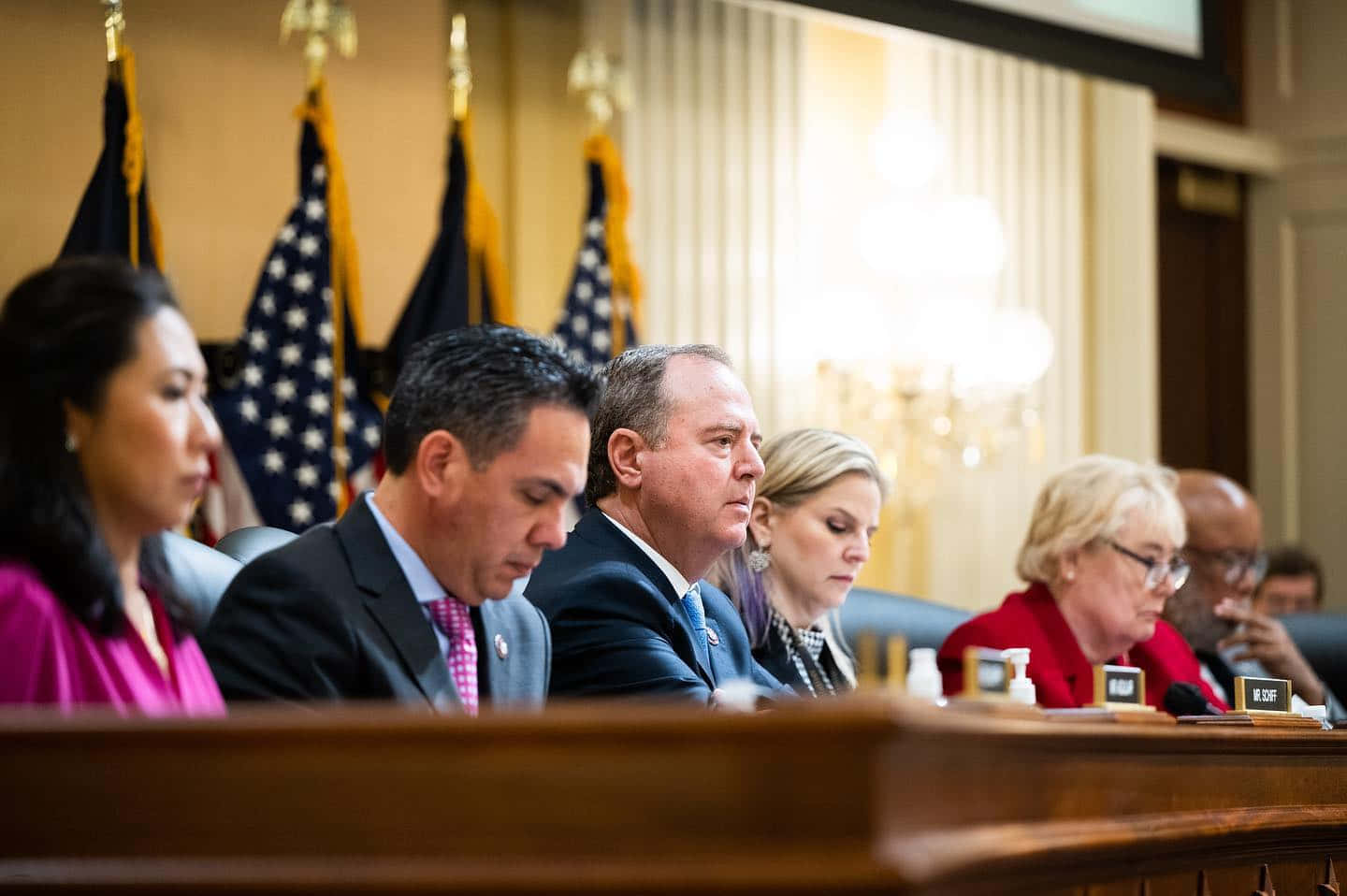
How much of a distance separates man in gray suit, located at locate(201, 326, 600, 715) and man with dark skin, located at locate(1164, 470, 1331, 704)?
3.14 meters

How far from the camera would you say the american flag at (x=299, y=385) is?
610 cm

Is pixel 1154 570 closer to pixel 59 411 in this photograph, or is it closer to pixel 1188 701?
pixel 1188 701

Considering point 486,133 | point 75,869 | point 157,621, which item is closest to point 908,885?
point 75,869

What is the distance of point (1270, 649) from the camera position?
17.0 feet

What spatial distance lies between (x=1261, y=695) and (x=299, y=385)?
3.69 meters

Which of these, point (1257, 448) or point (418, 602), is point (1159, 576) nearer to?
point (418, 602)

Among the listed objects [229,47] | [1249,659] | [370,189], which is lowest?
[1249,659]

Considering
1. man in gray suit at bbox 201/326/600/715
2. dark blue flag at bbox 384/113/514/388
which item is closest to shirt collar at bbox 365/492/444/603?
man in gray suit at bbox 201/326/600/715

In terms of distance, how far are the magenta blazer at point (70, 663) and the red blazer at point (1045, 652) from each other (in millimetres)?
2130

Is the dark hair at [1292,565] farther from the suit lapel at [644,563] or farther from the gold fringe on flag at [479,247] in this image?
the suit lapel at [644,563]

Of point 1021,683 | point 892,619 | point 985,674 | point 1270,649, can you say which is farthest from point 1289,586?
point 985,674

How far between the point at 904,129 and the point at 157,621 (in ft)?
19.8

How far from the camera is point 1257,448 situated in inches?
402

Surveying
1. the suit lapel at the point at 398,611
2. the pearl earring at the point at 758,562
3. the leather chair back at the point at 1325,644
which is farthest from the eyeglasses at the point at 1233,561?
the suit lapel at the point at 398,611
